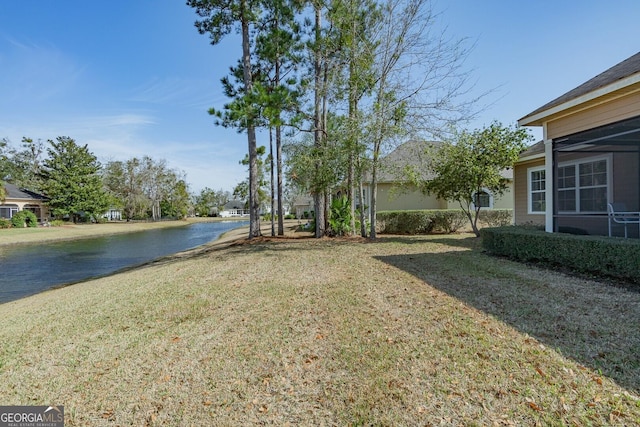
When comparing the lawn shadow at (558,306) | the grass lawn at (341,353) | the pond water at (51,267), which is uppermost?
the lawn shadow at (558,306)

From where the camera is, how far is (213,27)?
12227mm

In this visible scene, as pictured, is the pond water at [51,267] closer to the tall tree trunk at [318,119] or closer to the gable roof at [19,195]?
the tall tree trunk at [318,119]

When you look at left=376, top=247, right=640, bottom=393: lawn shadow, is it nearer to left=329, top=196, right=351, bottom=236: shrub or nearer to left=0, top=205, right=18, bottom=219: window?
left=329, top=196, right=351, bottom=236: shrub

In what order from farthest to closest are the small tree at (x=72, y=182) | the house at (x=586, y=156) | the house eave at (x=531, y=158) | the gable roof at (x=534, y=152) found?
the small tree at (x=72, y=182)
the gable roof at (x=534, y=152)
the house eave at (x=531, y=158)
the house at (x=586, y=156)

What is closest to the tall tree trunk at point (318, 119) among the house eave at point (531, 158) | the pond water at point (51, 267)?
the house eave at point (531, 158)

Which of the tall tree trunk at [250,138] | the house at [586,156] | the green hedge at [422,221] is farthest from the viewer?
the green hedge at [422,221]

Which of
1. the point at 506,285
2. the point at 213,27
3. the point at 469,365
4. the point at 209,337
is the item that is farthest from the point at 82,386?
the point at 213,27

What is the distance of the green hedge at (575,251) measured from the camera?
4.95m

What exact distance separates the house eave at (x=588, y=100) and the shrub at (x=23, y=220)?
131 ft

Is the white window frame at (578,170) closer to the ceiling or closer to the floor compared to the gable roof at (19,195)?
closer to the floor

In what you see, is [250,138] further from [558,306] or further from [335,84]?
[558,306]

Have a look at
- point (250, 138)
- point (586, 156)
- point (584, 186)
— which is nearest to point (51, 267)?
point (250, 138)

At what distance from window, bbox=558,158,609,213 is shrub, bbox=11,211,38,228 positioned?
136 feet

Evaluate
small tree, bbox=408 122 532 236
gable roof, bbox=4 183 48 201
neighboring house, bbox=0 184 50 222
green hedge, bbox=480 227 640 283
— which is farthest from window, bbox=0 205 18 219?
green hedge, bbox=480 227 640 283
